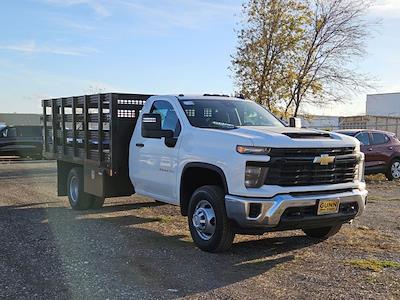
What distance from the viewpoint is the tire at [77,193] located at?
991cm

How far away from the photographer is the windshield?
7.22 metres

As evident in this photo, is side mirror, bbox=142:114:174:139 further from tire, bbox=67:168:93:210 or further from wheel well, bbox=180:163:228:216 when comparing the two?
tire, bbox=67:168:93:210

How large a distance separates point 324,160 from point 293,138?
0.47 meters

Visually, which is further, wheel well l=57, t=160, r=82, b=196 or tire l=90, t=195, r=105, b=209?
wheel well l=57, t=160, r=82, b=196

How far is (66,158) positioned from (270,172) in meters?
5.69

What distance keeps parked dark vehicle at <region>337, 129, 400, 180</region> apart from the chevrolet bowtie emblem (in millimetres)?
9926

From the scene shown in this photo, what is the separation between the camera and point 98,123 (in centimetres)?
895

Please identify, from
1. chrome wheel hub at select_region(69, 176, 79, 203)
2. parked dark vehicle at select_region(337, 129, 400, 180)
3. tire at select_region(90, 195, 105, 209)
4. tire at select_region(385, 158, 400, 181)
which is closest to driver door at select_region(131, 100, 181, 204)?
tire at select_region(90, 195, 105, 209)

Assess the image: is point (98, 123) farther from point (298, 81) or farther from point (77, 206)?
point (298, 81)

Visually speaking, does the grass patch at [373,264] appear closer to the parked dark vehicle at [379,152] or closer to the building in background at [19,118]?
the parked dark vehicle at [379,152]

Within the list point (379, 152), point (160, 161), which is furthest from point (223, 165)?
point (379, 152)

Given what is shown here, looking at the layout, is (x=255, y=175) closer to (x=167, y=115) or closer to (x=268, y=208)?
(x=268, y=208)

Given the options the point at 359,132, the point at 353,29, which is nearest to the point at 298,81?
the point at 353,29

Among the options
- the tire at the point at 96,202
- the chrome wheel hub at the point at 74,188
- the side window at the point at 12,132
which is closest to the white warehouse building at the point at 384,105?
the side window at the point at 12,132
